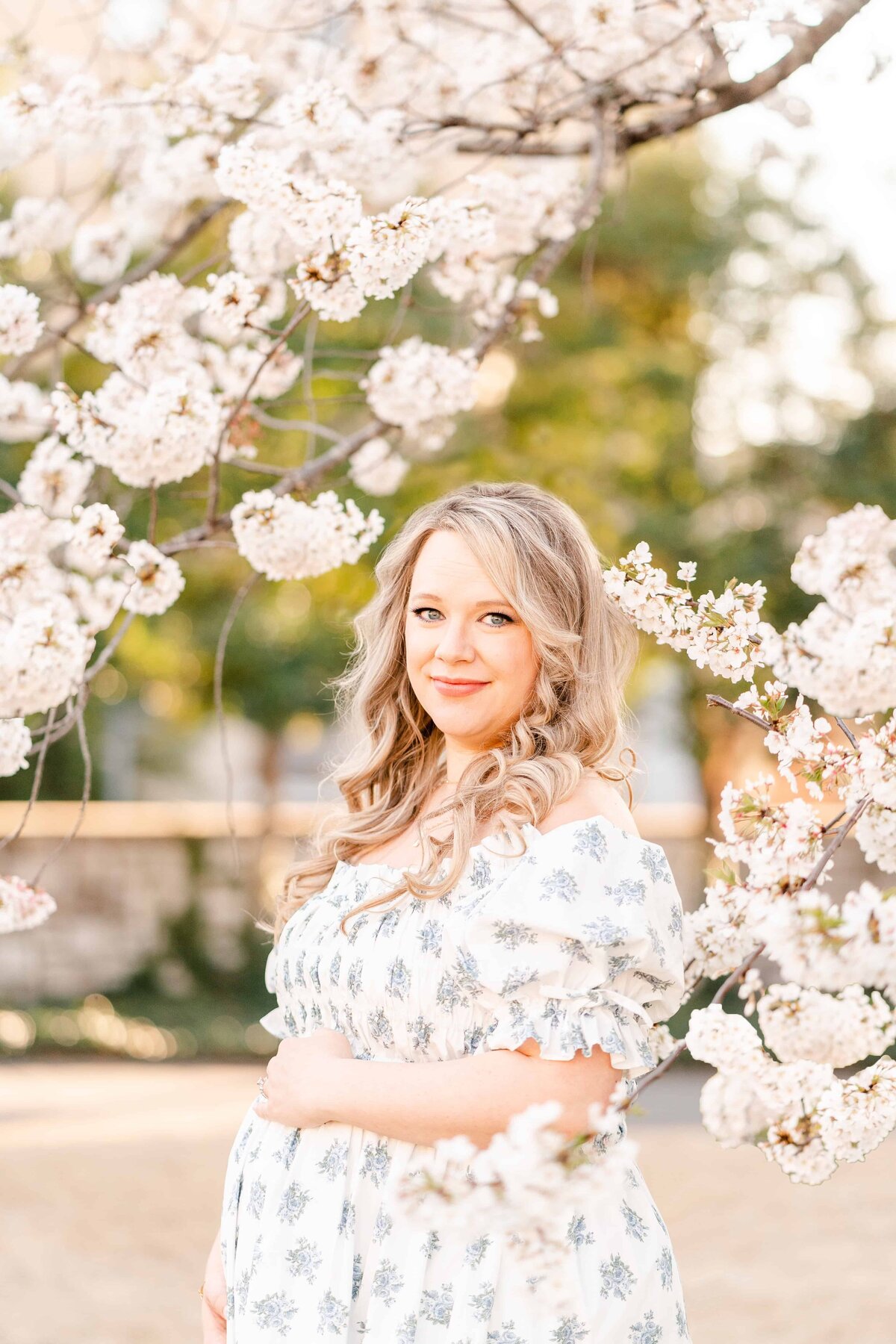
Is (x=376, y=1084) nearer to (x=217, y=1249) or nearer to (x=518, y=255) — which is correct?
(x=217, y=1249)

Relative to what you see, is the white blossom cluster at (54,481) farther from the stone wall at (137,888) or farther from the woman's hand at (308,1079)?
the stone wall at (137,888)

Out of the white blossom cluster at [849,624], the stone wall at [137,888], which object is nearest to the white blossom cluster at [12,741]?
the white blossom cluster at [849,624]

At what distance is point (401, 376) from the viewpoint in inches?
109

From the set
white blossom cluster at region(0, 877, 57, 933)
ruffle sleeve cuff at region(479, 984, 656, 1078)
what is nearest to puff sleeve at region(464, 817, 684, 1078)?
ruffle sleeve cuff at region(479, 984, 656, 1078)

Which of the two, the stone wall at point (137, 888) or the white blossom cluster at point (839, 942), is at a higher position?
the white blossom cluster at point (839, 942)

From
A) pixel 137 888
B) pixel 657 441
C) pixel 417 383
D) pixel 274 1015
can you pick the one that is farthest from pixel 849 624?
pixel 137 888

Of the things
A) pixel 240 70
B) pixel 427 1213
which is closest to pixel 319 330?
pixel 240 70

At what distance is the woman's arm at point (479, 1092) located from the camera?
1616mm

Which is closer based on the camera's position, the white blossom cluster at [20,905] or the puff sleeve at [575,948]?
the puff sleeve at [575,948]

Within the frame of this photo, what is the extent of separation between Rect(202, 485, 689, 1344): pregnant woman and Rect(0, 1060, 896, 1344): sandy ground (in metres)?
3.18

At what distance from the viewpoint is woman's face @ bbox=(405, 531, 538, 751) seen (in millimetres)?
1918

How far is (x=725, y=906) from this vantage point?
1932mm

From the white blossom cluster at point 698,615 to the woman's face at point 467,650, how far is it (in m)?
0.15

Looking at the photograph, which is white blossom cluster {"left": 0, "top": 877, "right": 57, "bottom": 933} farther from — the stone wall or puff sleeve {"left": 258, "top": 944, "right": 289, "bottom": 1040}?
the stone wall
